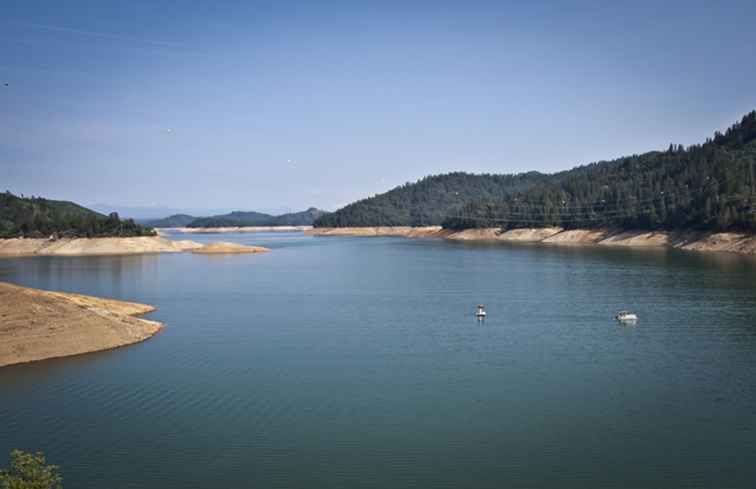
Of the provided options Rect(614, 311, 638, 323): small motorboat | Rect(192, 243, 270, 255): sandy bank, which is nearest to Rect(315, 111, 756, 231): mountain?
Rect(614, 311, 638, 323): small motorboat

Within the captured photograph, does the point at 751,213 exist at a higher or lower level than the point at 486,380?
higher

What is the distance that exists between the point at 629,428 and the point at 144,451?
1367 cm

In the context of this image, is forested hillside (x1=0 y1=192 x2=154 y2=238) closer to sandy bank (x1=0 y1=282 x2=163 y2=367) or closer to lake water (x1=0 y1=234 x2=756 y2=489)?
lake water (x1=0 y1=234 x2=756 y2=489)

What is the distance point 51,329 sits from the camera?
2745 centimetres

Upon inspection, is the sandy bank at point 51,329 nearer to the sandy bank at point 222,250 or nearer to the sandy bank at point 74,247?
the sandy bank at point 222,250

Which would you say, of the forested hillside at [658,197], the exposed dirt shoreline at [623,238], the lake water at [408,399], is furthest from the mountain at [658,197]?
the lake water at [408,399]

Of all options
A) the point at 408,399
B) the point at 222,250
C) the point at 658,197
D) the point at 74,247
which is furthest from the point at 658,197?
the point at 408,399

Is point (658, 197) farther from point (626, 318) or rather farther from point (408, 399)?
point (408, 399)

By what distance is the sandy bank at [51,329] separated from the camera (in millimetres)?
26031

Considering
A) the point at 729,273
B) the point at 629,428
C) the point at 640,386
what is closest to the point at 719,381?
the point at 640,386

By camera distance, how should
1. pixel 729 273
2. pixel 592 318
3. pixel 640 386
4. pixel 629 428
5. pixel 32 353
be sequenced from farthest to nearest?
1. pixel 729 273
2. pixel 592 318
3. pixel 32 353
4. pixel 640 386
5. pixel 629 428

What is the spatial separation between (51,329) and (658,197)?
116 meters

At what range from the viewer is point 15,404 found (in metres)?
20.4

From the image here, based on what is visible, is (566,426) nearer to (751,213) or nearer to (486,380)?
(486,380)
